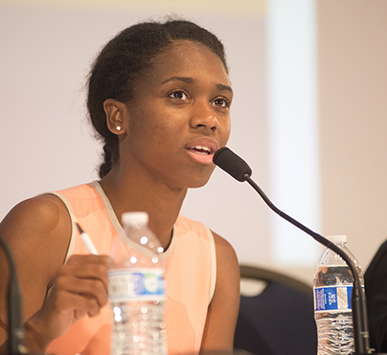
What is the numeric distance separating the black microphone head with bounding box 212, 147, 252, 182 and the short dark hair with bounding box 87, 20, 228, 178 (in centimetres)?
42

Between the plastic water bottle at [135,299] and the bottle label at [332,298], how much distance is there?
0.38 m

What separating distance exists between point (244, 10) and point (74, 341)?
187cm

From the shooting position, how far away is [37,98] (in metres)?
2.38

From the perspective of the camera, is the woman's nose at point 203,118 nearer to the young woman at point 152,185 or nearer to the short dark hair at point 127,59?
the young woman at point 152,185

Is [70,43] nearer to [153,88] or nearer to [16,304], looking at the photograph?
[153,88]

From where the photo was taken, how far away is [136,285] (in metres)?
0.86

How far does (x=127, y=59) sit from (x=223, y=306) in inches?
31.9

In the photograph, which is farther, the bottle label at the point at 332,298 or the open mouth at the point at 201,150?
the open mouth at the point at 201,150

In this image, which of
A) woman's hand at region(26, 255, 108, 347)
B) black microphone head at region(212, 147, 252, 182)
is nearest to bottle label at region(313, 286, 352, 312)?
black microphone head at region(212, 147, 252, 182)

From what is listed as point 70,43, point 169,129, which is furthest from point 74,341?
point 70,43

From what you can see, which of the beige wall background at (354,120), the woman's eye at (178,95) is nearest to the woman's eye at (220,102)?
the woman's eye at (178,95)

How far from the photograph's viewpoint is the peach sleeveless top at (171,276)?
4.63 feet

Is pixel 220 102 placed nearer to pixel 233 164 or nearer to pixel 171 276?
pixel 233 164

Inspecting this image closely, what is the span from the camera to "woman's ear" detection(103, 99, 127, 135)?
1.58 meters
